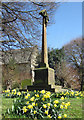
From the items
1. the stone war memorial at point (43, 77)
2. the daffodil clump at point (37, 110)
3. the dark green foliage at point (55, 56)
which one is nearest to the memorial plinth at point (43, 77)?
the stone war memorial at point (43, 77)

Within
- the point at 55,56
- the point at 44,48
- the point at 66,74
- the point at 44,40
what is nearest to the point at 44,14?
the point at 44,40

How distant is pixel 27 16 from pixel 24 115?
17.4 ft

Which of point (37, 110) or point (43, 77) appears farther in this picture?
point (43, 77)

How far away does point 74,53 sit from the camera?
756 inches

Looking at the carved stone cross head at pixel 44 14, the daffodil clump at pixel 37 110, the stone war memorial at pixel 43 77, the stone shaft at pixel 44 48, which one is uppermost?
the carved stone cross head at pixel 44 14

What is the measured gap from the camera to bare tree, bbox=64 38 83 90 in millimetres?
18459

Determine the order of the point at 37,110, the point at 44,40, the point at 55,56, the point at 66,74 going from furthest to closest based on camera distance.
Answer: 1. the point at 55,56
2. the point at 66,74
3. the point at 44,40
4. the point at 37,110

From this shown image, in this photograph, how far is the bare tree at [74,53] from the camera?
1846 cm

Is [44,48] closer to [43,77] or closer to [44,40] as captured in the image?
[44,40]

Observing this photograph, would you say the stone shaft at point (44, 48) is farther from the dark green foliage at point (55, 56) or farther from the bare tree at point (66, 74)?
the dark green foliage at point (55, 56)

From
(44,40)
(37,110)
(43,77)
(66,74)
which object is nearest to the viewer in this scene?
(37,110)

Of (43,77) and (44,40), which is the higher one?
(44,40)

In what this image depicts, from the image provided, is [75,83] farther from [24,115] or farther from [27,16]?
[24,115]

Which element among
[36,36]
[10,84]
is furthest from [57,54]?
[36,36]
